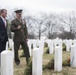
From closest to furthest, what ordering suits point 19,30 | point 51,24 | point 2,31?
1. point 2,31
2. point 19,30
3. point 51,24

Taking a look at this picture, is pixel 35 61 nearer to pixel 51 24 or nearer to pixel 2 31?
pixel 2 31

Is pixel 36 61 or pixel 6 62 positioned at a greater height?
pixel 6 62

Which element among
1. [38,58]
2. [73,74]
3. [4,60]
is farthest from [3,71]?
[73,74]

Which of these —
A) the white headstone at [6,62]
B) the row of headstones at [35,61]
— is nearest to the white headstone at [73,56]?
the row of headstones at [35,61]

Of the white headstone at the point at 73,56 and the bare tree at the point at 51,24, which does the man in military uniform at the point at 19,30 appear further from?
the bare tree at the point at 51,24

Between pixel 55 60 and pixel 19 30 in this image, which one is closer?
pixel 55 60

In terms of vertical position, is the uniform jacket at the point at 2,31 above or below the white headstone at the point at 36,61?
above

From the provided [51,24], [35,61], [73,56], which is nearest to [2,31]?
[35,61]

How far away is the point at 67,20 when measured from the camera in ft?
194

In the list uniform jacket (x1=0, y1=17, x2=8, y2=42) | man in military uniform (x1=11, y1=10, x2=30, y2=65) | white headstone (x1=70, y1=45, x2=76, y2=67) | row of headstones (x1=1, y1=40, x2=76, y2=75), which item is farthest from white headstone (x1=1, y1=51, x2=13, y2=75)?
man in military uniform (x1=11, y1=10, x2=30, y2=65)

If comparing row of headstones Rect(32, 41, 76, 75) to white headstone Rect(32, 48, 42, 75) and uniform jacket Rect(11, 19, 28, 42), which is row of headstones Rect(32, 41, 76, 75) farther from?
uniform jacket Rect(11, 19, 28, 42)

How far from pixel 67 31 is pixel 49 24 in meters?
4.65

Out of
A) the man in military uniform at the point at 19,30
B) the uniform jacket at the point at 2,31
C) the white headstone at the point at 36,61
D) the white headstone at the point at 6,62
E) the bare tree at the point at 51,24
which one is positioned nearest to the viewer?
the white headstone at the point at 6,62

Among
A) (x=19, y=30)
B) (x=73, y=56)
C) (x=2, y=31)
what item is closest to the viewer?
(x=2, y=31)
